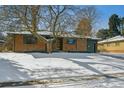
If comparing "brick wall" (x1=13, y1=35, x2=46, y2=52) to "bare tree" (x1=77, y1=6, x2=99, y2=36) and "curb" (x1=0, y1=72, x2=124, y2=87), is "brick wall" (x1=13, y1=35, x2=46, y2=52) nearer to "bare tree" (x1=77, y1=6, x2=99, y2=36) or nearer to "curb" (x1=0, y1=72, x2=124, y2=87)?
"bare tree" (x1=77, y1=6, x2=99, y2=36)

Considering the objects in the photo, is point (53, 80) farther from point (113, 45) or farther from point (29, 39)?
point (113, 45)

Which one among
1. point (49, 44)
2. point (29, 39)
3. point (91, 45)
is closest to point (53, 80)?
point (49, 44)

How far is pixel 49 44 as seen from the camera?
725 inches

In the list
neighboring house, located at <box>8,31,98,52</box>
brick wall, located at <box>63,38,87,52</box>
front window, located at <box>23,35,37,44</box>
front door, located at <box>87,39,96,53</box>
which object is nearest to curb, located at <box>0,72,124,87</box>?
neighboring house, located at <box>8,31,98,52</box>

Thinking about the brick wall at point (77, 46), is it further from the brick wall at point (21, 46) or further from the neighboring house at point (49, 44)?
the brick wall at point (21, 46)

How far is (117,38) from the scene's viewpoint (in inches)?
1116

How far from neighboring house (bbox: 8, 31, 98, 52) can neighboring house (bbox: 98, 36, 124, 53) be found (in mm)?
3817

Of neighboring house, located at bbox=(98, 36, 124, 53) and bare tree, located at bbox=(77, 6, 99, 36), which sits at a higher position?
bare tree, located at bbox=(77, 6, 99, 36)

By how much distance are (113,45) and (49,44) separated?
13.1 m

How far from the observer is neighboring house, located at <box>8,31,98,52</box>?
68.2 feet

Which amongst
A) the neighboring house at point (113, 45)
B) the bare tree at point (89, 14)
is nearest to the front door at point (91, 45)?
the neighboring house at point (113, 45)

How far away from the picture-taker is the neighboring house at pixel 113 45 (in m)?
27.3

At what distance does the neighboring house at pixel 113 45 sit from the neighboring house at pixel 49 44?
382 centimetres

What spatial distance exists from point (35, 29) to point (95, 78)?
8389 mm
